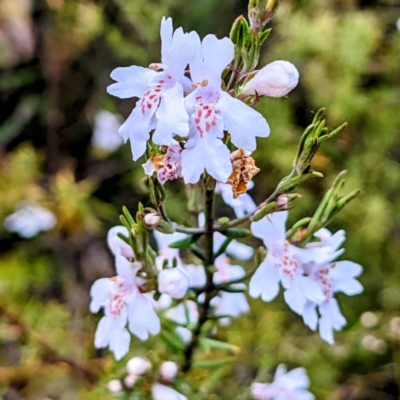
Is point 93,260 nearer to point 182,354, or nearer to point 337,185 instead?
point 182,354

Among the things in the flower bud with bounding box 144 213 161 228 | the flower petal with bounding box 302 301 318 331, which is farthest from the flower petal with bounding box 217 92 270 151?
the flower petal with bounding box 302 301 318 331

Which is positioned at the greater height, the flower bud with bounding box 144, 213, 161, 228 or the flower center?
the flower bud with bounding box 144, 213, 161, 228

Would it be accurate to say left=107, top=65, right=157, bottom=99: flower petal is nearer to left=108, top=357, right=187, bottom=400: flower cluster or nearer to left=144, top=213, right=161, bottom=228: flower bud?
left=144, top=213, right=161, bottom=228: flower bud

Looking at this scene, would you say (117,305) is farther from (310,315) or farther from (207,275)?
(310,315)

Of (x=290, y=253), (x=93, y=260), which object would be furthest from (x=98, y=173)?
(x=290, y=253)

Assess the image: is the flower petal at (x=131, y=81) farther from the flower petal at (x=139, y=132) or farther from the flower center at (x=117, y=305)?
the flower center at (x=117, y=305)

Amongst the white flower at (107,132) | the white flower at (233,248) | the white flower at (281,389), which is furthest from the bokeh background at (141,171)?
the white flower at (233,248)

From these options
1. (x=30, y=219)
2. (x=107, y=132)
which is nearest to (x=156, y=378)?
(x=30, y=219)
